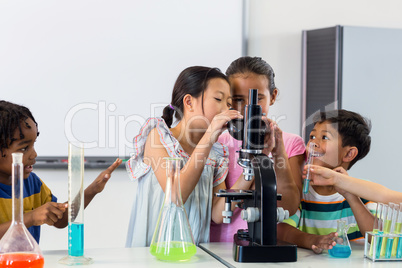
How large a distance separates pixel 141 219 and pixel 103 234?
1.25 meters

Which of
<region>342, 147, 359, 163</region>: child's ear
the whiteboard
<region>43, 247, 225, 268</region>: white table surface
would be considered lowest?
<region>43, 247, 225, 268</region>: white table surface

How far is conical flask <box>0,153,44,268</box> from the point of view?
1.08 metres

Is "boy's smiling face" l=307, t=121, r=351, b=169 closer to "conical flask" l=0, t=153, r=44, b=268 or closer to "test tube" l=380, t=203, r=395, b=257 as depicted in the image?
"test tube" l=380, t=203, r=395, b=257

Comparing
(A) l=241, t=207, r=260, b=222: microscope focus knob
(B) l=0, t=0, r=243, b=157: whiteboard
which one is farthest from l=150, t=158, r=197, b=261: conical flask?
(B) l=0, t=0, r=243, b=157: whiteboard

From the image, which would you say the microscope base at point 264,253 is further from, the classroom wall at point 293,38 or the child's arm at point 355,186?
the classroom wall at point 293,38

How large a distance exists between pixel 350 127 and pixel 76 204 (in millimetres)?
1003

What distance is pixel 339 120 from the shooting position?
1.73 meters

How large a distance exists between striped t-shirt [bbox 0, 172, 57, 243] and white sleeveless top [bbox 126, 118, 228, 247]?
0.29 meters

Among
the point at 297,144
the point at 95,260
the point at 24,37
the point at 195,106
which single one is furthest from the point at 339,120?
the point at 24,37

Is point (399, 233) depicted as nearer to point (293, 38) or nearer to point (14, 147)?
point (14, 147)

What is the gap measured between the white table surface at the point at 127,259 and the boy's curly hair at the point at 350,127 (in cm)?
68

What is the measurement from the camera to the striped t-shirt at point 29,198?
4.73ft

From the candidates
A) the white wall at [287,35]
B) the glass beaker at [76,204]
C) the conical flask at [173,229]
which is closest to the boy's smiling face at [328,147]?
the conical flask at [173,229]

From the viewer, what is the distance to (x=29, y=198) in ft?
5.06
